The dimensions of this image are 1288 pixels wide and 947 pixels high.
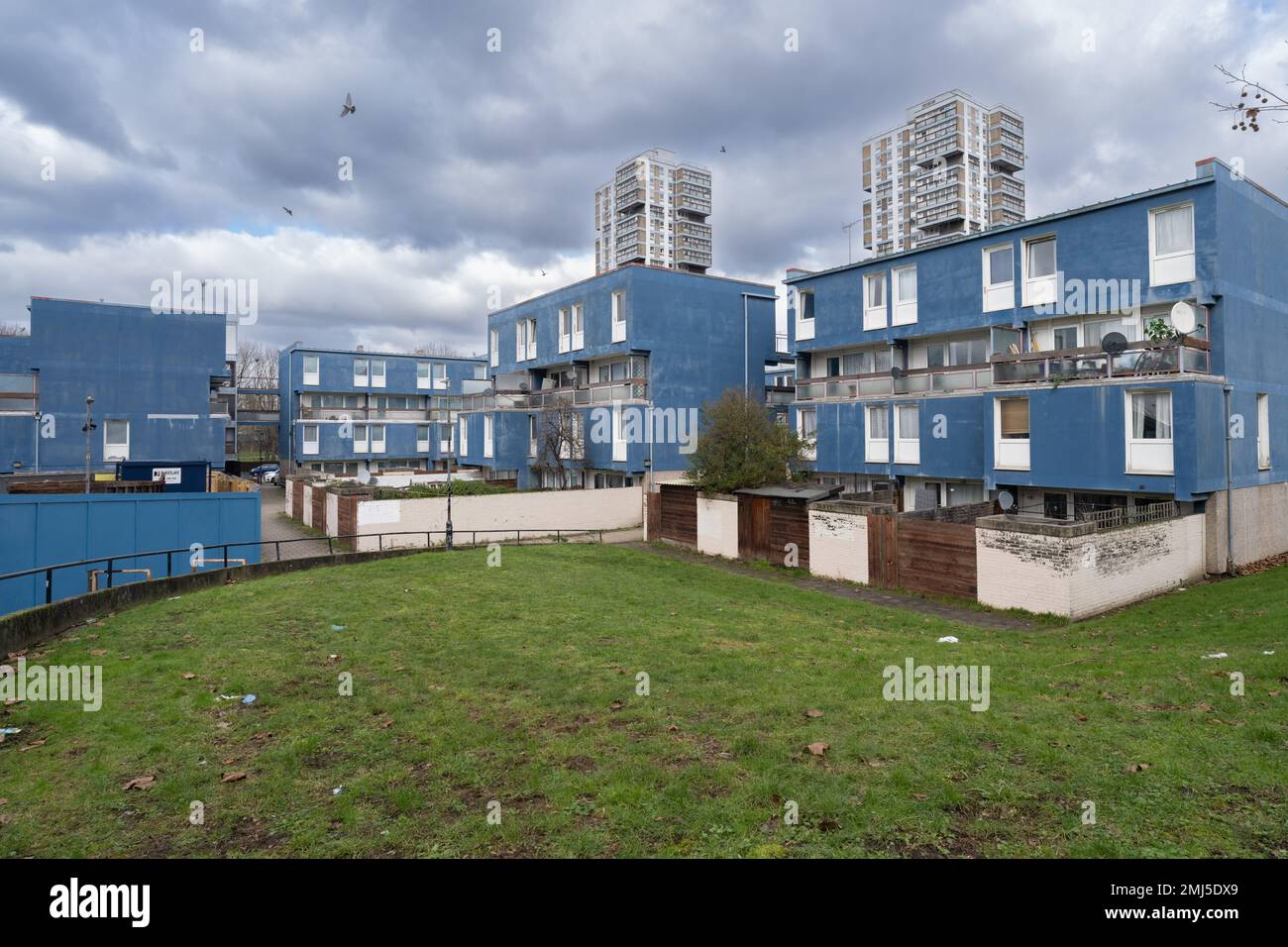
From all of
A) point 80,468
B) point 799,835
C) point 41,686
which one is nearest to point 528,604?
point 41,686

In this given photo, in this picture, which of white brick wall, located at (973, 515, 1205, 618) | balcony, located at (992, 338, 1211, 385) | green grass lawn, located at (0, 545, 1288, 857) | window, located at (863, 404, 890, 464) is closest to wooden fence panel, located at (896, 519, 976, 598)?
white brick wall, located at (973, 515, 1205, 618)

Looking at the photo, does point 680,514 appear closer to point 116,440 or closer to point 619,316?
point 619,316

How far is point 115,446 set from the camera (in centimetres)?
3984

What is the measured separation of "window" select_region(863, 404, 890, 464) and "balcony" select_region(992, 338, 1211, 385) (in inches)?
209

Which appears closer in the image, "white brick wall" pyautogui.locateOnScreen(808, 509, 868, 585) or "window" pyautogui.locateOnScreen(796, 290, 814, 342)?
"white brick wall" pyautogui.locateOnScreen(808, 509, 868, 585)

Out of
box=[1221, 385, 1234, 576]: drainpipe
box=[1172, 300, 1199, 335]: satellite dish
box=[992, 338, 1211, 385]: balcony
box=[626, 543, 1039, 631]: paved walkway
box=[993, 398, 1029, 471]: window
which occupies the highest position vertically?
box=[1172, 300, 1199, 335]: satellite dish

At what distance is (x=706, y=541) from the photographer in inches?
1030

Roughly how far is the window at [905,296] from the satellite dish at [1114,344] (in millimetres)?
8286

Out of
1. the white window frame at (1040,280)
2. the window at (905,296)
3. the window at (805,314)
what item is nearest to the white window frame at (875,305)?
the window at (905,296)

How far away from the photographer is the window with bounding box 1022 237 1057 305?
2277cm

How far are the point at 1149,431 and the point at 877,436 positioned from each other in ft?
30.9

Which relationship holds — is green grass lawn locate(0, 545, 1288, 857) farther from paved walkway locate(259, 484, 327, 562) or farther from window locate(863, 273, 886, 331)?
window locate(863, 273, 886, 331)

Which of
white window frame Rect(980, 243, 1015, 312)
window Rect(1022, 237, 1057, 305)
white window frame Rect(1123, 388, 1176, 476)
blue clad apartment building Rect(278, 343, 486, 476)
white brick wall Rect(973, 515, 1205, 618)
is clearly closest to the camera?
white brick wall Rect(973, 515, 1205, 618)
